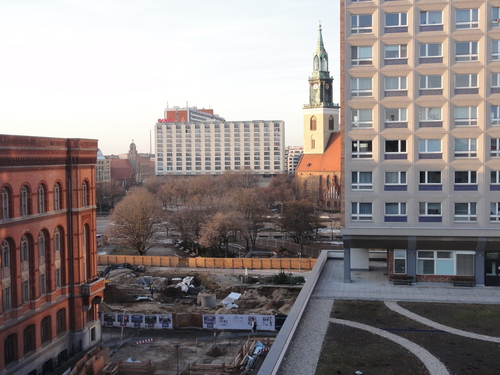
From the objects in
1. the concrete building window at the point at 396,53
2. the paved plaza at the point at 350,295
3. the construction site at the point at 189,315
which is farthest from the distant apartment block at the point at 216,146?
the concrete building window at the point at 396,53

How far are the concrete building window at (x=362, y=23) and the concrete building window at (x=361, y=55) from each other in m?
0.76

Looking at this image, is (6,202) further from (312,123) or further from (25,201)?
(312,123)

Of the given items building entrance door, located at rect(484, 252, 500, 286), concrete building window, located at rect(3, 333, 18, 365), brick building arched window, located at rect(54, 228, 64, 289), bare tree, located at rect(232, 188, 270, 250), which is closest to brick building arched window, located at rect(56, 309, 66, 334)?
brick building arched window, located at rect(54, 228, 64, 289)

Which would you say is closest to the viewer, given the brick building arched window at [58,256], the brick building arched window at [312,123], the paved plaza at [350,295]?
the paved plaza at [350,295]

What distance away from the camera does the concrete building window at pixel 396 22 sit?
26875 mm

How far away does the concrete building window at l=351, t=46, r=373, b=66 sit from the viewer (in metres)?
27.0

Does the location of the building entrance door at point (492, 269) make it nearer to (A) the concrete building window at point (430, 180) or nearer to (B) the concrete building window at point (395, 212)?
(A) the concrete building window at point (430, 180)

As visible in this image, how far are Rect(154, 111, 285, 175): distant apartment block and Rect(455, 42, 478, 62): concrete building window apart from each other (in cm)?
14787

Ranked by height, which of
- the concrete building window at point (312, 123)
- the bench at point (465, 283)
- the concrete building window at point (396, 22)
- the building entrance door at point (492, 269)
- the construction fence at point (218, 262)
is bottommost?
the construction fence at point (218, 262)

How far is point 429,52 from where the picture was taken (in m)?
26.8

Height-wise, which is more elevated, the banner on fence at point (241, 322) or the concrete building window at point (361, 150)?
the concrete building window at point (361, 150)

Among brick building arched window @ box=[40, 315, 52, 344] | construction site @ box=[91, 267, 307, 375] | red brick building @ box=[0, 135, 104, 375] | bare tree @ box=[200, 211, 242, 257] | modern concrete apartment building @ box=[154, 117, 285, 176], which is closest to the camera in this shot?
red brick building @ box=[0, 135, 104, 375]

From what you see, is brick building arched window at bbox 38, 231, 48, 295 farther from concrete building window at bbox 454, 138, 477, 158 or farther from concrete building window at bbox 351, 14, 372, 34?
concrete building window at bbox 454, 138, 477, 158

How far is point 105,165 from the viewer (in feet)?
511
